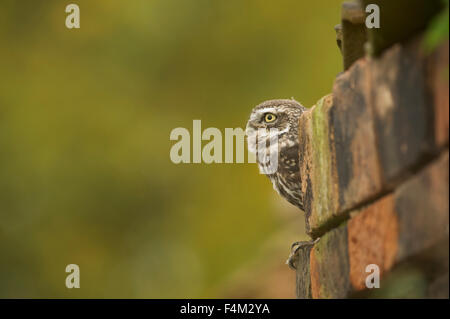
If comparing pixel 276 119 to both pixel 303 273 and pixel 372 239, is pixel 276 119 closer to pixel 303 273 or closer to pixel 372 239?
pixel 303 273

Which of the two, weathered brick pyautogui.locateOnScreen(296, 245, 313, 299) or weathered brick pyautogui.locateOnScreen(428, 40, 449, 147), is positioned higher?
weathered brick pyautogui.locateOnScreen(428, 40, 449, 147)

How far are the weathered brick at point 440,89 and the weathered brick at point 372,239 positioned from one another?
441mm

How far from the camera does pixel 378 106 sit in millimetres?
3881

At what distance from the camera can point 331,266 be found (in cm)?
459

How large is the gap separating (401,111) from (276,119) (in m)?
3.35

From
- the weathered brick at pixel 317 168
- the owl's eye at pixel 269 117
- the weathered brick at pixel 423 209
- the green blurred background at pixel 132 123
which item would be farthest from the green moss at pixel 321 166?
the green blurred background at pixel 132 123

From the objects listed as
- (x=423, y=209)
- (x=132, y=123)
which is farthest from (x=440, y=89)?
(x=132, y=123)

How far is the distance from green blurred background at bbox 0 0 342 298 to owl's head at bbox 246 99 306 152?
11599 millimetres

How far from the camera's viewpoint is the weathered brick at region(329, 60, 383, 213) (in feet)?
13.1

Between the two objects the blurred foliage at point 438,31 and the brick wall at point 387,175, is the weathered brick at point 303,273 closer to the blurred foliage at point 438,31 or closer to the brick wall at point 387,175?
the brick wall at point 387,175

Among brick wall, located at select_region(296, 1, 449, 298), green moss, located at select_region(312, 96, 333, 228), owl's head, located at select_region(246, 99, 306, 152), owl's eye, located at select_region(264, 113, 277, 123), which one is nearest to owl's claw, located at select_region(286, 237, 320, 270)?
green moss, located at select_region(312, 96, 333, 228)

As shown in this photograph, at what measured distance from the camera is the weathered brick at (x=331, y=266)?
437 cm

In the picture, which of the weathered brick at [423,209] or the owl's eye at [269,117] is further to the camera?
the owl's eye at [269,117]

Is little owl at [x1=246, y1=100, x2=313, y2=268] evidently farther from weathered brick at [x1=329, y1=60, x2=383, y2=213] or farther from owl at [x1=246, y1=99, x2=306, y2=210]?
weathered brick at [x1=329, y1=60, x2=383, y2=213]
